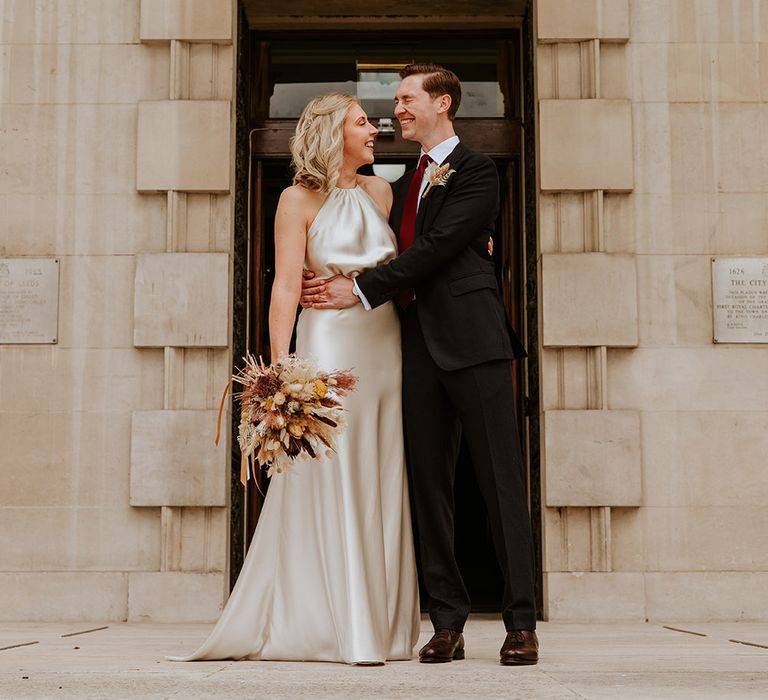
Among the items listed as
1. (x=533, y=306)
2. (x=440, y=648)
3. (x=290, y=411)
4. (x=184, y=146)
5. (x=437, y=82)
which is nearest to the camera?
(x=290, y=411)

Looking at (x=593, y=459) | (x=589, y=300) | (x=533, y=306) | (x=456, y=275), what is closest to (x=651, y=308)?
(x=589, y=300)

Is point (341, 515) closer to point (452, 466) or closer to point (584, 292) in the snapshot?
point (452, 466)

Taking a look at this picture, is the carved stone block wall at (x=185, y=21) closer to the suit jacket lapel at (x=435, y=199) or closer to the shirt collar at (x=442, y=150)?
the shirt collar at (x=442, y=150)

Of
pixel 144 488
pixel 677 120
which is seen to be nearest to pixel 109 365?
pixel 144 488

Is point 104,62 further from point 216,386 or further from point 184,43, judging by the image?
point 216,386

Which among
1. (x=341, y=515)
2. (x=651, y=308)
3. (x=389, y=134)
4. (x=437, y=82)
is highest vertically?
(x=389, y=134)

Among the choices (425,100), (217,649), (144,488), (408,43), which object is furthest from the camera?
(408,43)

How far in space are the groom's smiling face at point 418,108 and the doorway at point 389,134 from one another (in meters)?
3.08

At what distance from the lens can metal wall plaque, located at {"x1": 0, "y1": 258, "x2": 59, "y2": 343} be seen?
7.58 metres

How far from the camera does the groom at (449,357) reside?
4.81m

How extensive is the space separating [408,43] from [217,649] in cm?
524

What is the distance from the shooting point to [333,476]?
4.98m

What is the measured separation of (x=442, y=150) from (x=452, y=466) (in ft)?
4.62

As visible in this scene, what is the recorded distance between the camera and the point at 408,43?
28.0 feet
